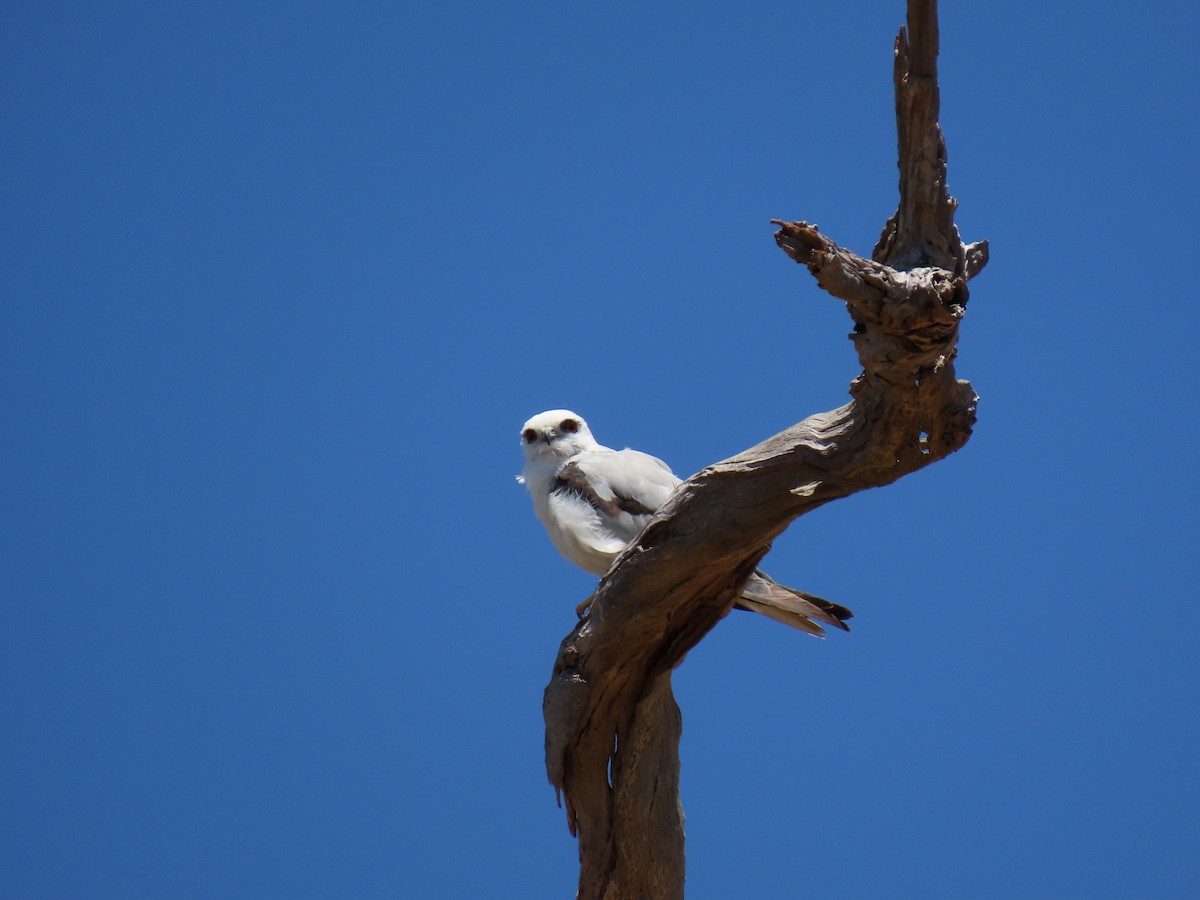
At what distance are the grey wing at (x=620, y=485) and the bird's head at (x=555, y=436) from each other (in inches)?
4.8

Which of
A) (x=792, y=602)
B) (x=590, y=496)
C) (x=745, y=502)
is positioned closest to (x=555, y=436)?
(x=590, y=496)

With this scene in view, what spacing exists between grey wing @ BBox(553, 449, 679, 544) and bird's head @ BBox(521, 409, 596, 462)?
12cm

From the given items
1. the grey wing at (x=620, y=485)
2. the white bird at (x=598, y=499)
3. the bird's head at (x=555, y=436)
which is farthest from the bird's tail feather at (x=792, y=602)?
the bird's head at (x=555, y=436)

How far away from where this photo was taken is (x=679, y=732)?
387 cm

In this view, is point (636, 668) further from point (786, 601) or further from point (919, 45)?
point (919, 45)

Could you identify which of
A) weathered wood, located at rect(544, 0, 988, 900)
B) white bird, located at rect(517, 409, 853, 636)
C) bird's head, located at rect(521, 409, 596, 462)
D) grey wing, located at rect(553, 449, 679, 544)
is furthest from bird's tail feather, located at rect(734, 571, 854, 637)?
bird's head, located at rect(521, 409, 596, 462)

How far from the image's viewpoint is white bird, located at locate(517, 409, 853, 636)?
12.1 feet

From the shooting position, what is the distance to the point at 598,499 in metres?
4.17

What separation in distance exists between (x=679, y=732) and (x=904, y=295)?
6.49 ft

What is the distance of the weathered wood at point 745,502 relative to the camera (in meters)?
2.46

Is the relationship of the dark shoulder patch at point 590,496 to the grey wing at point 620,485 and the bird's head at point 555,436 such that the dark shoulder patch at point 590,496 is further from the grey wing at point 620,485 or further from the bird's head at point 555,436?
the bird's head at point 555,436

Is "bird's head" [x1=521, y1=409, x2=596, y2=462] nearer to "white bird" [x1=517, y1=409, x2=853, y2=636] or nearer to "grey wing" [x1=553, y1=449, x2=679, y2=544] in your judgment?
"white bird" [x1=517, y1=409, x2=853, y2=636]

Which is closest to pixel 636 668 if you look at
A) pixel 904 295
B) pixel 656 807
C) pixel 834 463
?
pixel 656 807

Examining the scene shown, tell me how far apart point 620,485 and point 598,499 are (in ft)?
0.32
